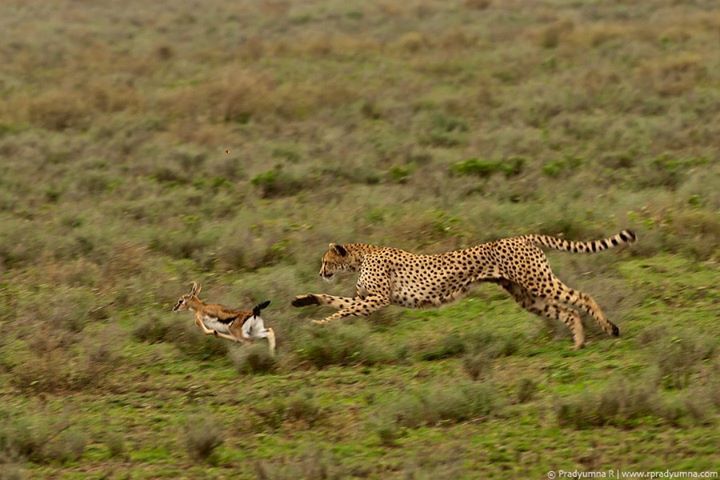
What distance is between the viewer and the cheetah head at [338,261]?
1032cm

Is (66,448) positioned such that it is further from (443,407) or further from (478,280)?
(478,280)

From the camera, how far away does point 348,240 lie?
13031 millimetres

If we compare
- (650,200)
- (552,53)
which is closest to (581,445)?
(650,200)

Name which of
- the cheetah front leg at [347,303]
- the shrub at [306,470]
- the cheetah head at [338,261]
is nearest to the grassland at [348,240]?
the shrub at [306,470]

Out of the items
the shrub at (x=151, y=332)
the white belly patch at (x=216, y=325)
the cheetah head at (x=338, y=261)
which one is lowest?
the shrub at (x=151, y=332)

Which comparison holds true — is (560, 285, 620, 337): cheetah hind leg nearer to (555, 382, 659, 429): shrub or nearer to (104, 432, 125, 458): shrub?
(555, 382, 659, 429): shrub

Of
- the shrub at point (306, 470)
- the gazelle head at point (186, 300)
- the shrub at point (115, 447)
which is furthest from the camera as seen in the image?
the gazelle head at point (186, 300)

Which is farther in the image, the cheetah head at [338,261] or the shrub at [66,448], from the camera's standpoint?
the cheetah head at [338,261]

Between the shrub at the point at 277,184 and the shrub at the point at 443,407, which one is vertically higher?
the shrub at the point at 277,184

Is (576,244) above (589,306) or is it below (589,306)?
above

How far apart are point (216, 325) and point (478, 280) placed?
194 centimetres

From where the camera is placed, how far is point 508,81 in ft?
80.2

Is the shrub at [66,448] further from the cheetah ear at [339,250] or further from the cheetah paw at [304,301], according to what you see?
the cheetah ear at [339,250]

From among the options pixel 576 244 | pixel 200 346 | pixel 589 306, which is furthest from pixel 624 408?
pixel 200 346
